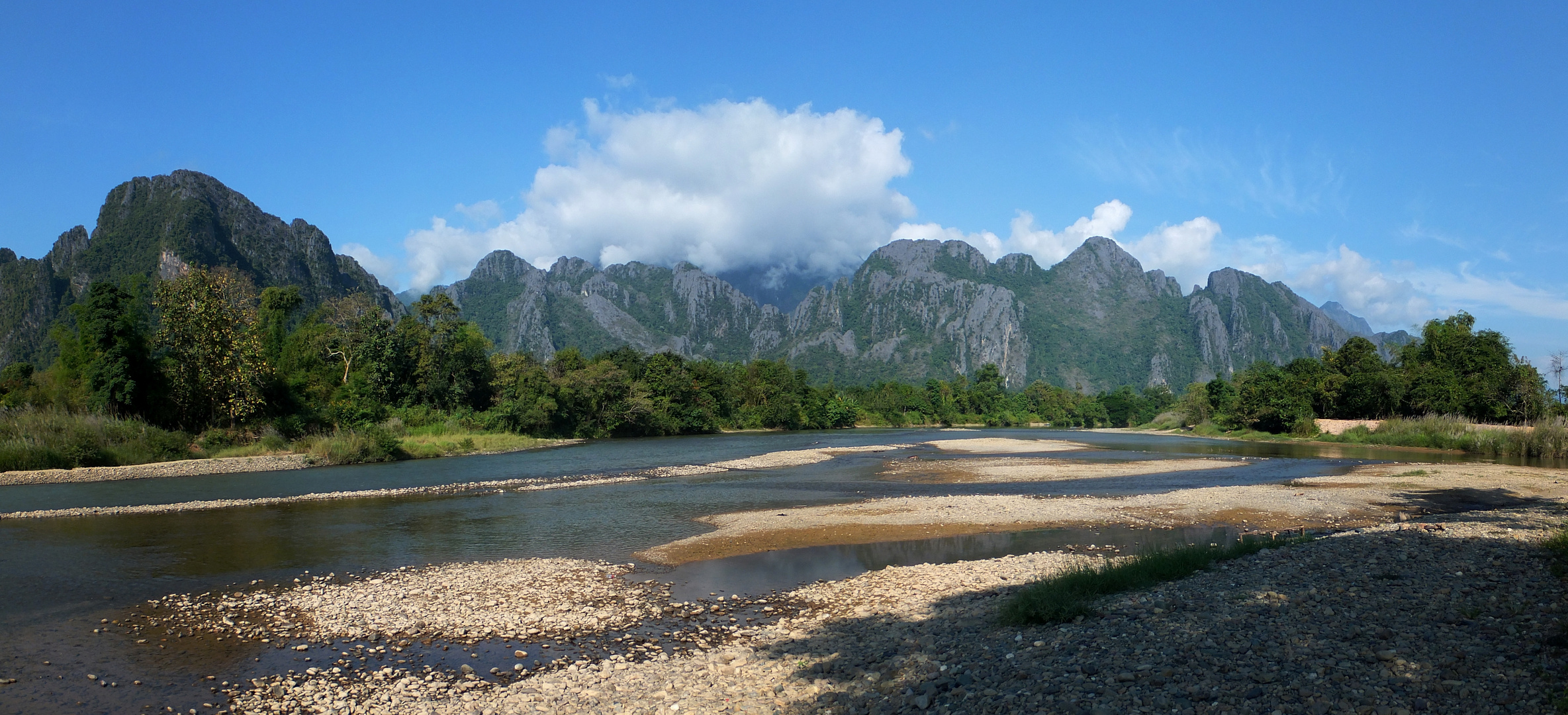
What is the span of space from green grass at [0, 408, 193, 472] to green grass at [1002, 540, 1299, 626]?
49.3 metres

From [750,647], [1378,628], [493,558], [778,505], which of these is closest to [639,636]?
[750,647]

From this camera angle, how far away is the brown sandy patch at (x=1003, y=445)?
61562 millimetres

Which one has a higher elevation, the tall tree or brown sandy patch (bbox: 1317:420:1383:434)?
the tall tree

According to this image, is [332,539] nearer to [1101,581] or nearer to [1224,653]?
[1101,581]

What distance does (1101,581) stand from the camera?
461 inches

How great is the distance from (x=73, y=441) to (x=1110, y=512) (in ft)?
168

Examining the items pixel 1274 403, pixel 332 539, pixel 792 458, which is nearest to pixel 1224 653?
pixel 332 539

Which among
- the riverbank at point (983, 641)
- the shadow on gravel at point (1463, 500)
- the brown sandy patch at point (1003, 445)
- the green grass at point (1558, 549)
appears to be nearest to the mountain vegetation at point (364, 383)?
the brown sandy patch at point (1003, 445)

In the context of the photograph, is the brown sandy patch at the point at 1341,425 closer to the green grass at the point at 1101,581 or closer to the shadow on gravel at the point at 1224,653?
the green grass at the point at 1101,581

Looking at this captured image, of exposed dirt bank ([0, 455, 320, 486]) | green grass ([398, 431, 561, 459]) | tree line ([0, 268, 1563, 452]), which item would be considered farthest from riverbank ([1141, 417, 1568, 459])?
exposed dirt bank ([0, 455, 320, 486])

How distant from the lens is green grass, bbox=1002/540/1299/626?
10344 mm

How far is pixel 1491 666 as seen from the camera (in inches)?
A: 268

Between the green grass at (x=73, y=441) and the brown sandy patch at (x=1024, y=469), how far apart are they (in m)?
42.4

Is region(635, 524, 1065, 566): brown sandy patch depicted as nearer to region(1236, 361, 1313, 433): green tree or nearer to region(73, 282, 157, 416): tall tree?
region(73, 282, 157, 416): tall tree
